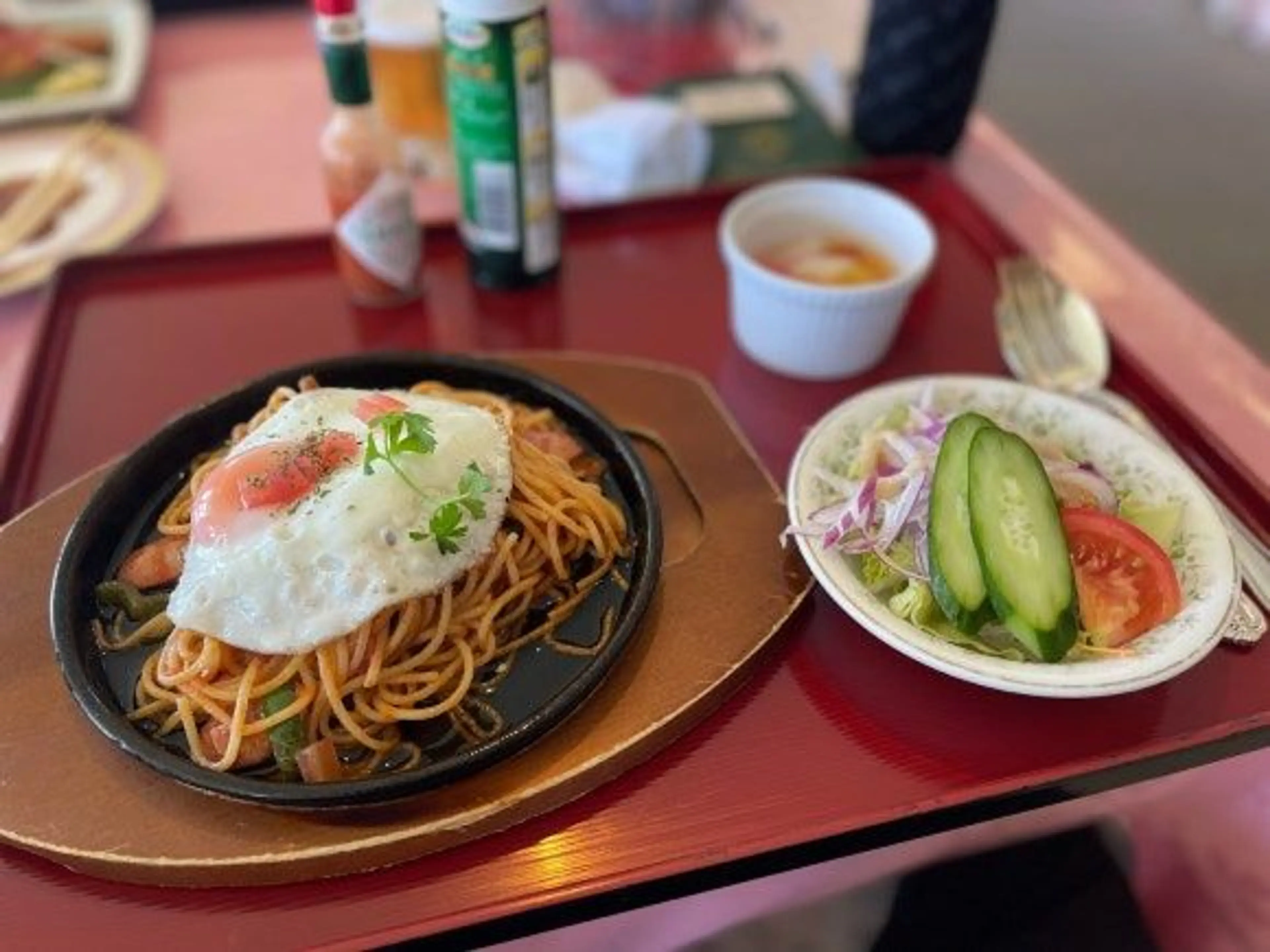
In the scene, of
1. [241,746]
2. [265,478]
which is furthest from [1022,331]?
[241,746]

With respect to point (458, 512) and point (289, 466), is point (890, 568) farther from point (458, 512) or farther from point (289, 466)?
point (289, 466)

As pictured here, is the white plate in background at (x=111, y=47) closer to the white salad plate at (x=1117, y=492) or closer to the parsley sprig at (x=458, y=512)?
the parsley sprig at (x=458, y=512)

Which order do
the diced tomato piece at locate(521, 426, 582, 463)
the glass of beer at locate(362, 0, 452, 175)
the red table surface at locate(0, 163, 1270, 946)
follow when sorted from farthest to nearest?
the glass of beer at locate(362, 0, 452, 175)
the diced tomato piece at locate(521, 426, 582, 463)
the red table surface at locate(0, 163, 1270, 946)

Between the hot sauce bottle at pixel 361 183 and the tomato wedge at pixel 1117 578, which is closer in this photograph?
the tomato wedge at pixel 1117 578

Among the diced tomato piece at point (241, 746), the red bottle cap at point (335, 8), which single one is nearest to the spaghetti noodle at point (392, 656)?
the diced tomato piece at point (241, 746)

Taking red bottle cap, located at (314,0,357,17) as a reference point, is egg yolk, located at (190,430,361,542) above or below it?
below

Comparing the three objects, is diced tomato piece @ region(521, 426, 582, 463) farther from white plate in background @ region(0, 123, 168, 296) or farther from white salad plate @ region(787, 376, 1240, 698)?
white plate in background @ region(0, 123, 168, 296)

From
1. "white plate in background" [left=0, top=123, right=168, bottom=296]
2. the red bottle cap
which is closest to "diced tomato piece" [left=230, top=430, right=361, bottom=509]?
the red bottle cap
